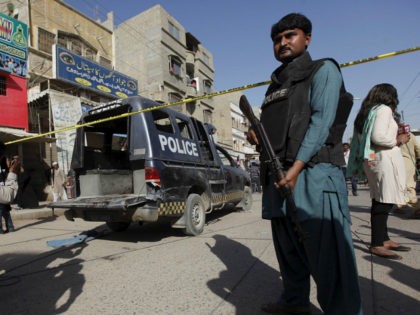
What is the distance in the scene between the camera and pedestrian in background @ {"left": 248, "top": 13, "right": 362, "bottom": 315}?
1705 millimetres

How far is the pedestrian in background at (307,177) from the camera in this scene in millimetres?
1705

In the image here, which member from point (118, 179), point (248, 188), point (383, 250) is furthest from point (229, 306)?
point (248, 188)

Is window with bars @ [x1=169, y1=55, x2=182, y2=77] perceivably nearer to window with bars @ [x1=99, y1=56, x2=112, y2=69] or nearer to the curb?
window with bars @ [x1=99, y1=56, x2=112, y2=69]

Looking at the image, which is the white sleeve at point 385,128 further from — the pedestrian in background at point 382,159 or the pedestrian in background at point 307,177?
the pedestrian in background at point 307,177

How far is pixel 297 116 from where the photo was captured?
1825mm

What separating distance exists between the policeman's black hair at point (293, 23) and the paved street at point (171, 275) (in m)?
1.97

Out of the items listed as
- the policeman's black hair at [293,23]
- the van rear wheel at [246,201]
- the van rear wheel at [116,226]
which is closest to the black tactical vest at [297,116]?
the policeman's black hair at [293,23]

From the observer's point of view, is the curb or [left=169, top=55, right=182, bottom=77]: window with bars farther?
[left=169, top=55, right=182, bottom=77]: window with bars

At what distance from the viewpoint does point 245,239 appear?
464 cm

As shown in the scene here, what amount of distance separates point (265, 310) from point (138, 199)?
8.71 ft

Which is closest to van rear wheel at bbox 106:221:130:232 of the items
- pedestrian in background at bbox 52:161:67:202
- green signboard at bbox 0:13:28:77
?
pedestrian in background at bbox 52:161:67:202

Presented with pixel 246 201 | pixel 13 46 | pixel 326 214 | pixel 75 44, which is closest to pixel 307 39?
pixel 326 214

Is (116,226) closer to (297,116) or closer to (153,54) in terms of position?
(297,116)

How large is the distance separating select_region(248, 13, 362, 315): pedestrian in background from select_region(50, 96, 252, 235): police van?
2.70 meters
